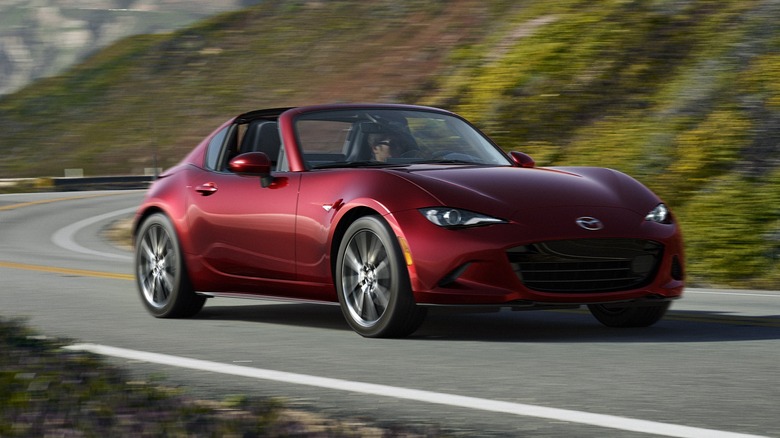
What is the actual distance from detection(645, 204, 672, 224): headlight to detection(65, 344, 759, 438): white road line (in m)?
2.39

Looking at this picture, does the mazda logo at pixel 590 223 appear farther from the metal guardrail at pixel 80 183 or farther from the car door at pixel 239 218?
the metal guardrail at pixel 80 183

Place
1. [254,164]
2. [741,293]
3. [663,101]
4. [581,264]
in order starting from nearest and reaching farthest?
[581,264] < [254,164] < [741,293] < [663,101]

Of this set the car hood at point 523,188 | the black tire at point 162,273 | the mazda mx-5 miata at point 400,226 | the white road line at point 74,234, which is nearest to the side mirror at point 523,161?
the mazda mx-5 miata at point 400,226

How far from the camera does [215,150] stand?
31.1 ft

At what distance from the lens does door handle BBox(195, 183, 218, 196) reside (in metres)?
9.02

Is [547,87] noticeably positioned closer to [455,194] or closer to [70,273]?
[70,273]

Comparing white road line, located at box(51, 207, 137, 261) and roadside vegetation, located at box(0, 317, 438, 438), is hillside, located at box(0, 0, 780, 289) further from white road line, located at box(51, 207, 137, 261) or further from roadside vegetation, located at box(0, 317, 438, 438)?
roadside vegetation, located at box(0, 317, 438, 438)

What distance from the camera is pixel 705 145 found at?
634 inches

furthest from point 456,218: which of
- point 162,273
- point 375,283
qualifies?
point 162,273

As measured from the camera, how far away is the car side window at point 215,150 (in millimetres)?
9375

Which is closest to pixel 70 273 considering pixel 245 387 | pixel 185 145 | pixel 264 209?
pixel 264 209

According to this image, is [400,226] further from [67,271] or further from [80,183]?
[80,183]

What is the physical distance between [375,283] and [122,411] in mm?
3128

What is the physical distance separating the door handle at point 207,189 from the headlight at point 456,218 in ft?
6.85
